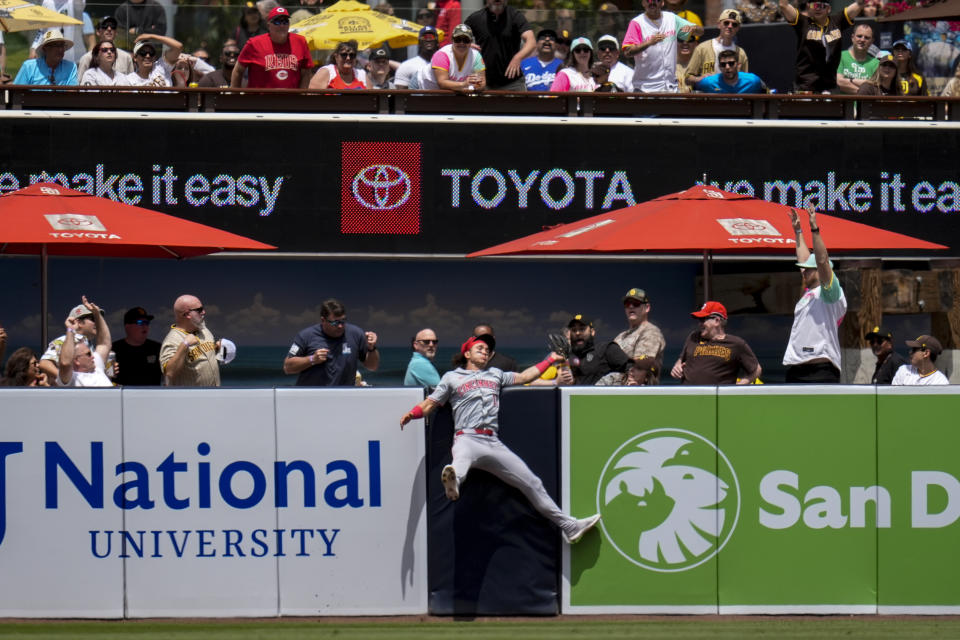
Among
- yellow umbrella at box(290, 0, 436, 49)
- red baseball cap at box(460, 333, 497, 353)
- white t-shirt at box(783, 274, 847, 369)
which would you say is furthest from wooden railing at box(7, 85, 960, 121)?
red baseball cap at box(460, 333, 497, 353)

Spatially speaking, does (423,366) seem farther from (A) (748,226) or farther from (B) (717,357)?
(A) (748,226)

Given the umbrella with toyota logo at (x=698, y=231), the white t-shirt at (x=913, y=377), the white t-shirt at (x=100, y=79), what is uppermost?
the white t-shirt at (x=100, y=79)

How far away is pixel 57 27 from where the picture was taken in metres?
15.1

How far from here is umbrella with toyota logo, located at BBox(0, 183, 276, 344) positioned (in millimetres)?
10930

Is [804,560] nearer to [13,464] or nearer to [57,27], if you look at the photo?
[13,464]

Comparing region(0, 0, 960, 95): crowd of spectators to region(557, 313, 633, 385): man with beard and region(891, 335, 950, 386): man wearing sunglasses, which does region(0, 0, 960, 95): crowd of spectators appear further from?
region(891, 335, 950, 386): man wearing sunglasses

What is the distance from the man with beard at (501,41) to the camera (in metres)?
15.0

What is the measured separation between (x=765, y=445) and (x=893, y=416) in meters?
0.79

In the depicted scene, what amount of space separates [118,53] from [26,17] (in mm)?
1049

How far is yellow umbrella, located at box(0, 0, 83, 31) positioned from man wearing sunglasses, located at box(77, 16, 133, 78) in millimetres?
484

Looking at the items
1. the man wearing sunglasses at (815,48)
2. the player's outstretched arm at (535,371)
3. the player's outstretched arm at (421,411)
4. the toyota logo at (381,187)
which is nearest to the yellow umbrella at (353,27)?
the toyota logo at (381,187)

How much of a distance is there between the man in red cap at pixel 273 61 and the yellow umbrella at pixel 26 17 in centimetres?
163

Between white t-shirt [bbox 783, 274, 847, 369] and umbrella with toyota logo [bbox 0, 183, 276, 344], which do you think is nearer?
white t-shirt [bbox 783, 274, 847, 369]

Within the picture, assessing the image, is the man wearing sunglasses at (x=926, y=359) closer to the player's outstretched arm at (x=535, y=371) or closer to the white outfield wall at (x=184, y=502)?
the player's outstretched arm at (x=535, y=371)
